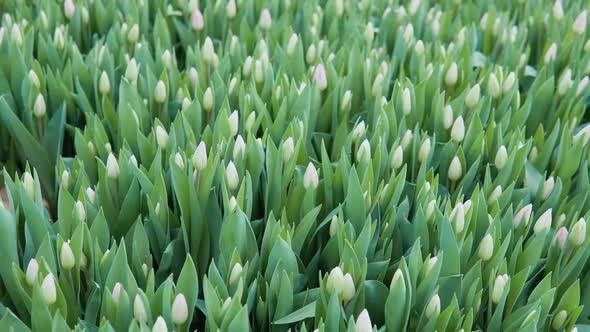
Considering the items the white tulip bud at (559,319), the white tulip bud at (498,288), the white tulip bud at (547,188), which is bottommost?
the white tulip bud at (559,319)

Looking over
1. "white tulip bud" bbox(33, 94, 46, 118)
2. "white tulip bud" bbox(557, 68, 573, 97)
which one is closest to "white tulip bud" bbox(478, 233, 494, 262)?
"white tulip bud" bbox(557, 68, 573, 97)

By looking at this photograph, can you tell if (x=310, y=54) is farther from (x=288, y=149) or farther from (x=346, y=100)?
(x=288, y=149)

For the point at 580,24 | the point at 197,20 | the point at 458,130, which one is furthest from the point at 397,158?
the point at 580,24

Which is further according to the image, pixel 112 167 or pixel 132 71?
pixel 132 71

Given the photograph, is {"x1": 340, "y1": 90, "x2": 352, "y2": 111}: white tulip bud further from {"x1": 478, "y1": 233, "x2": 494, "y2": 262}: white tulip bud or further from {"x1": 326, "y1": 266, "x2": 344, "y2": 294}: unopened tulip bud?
{"x1": 326, "y1": 266, "x2": 344, "y2": 294}: unopened tulip bud

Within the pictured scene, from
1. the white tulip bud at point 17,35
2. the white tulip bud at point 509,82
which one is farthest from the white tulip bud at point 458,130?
the white tulip bud at point 17,35

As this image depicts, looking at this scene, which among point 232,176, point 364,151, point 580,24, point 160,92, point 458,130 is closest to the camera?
point 232,176

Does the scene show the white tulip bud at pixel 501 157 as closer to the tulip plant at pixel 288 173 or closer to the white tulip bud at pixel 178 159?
the tulip plant at pixel 288 173
